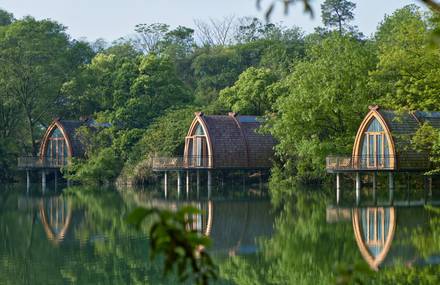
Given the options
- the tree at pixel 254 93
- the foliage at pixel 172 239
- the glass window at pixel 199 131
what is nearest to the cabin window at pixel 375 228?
the foliage at pixel 172 239

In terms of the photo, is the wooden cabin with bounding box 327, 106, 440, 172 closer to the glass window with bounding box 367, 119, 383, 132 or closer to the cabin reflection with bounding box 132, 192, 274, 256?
the glass window with bounding box 367, 119, 383, 132

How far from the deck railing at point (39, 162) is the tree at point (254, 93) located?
10.3m

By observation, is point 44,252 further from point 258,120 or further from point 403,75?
point 258,120

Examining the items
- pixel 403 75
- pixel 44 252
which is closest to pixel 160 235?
pixel 44 252

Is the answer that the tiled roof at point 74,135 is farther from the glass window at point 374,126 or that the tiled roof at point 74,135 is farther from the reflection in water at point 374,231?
the reflection in water at point 374,231

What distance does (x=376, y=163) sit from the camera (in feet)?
113

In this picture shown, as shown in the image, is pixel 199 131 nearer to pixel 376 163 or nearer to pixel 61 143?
pixel 61 143

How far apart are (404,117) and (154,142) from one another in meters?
15.0

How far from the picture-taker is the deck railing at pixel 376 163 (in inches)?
1323

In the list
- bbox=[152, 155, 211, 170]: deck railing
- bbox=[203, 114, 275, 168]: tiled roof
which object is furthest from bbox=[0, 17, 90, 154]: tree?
bbox=[203, 114, 275, 168]: tiled roof

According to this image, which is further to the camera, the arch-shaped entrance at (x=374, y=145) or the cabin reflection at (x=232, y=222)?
the arch-shaped entrance at (x=374, y=145)

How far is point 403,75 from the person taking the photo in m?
32.5

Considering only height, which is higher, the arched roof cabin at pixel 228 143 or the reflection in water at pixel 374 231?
the arched roof cabin at pixel 228 143

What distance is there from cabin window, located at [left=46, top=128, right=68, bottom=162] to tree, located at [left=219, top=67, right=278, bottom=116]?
10154 millimetres
